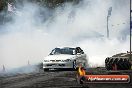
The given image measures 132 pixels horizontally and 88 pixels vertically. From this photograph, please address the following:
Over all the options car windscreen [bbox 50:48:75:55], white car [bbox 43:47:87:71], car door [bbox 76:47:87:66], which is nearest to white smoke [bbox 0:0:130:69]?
car windscreen [bbox 50:48:75:55]

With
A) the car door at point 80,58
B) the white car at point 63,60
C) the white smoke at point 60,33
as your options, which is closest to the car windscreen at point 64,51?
the white car at point 63,60

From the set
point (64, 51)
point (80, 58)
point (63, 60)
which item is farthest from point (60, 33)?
point (63, 60)

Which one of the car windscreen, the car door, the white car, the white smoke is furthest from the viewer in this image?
the white smoke

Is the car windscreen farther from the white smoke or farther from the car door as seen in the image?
the white smoke

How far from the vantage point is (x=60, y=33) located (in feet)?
197

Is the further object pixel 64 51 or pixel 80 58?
pixel 64 51

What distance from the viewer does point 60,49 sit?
26094mm

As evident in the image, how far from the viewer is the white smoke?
37344mm

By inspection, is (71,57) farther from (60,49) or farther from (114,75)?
(114,75)

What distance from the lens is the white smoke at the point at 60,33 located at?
37344 millimetres

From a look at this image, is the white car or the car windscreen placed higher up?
the car windscreen

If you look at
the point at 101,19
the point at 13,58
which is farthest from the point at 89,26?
the point at 13,58

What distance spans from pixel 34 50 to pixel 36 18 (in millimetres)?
23017

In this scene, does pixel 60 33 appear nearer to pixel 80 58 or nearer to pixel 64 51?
pixel 64 51
